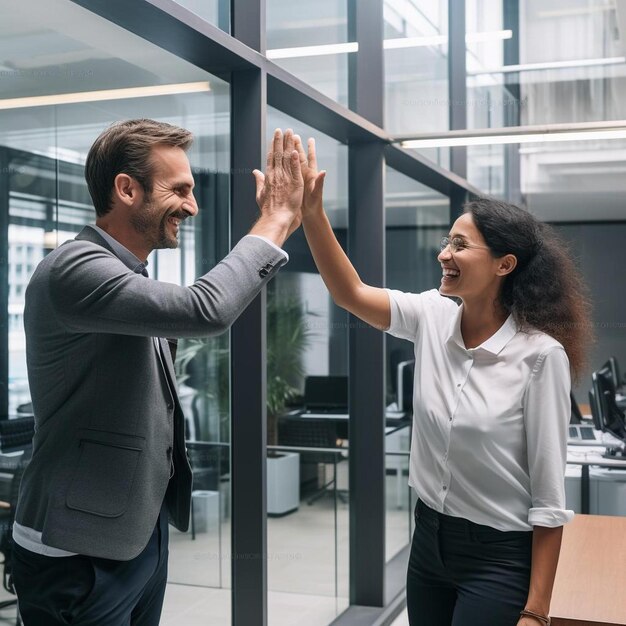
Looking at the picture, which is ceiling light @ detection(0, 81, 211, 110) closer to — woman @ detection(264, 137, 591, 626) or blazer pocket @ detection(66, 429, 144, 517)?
woman @ detection(264, 137, 591, 626)

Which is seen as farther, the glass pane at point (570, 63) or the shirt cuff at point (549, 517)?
the glass pane at point (570, 63)

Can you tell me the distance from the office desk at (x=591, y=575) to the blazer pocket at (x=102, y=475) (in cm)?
120

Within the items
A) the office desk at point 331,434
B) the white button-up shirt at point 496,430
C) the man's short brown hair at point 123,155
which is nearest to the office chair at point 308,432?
the office desk at point 331,434

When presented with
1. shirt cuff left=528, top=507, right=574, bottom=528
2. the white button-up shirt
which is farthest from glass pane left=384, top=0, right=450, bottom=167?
shirt cuff left=528, top=507, right=574, bottom=528

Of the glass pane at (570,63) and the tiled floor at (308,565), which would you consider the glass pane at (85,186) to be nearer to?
the tiled floor at (308,565)

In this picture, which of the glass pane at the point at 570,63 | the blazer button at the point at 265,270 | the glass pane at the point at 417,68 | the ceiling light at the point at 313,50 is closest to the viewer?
the blazer button at the point at 265,270

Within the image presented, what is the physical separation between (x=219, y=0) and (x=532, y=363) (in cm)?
150

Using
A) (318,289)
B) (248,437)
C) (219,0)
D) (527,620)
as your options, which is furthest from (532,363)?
(318,289)

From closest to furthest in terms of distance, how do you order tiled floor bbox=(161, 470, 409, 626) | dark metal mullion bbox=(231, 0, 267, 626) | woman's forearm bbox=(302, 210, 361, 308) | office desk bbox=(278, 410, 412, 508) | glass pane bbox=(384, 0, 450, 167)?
1. woman's forearm bbox=(302, 210, 361, 308)
2. dark metal mullion bbox=(231, 0, 267, 626)
3. tiled floor bbox=(161, 470, 409, 626)
4. glass pane bbox=(384, 0, 450, 167)
5. office desk bbox=(278, 410, 412, 508)

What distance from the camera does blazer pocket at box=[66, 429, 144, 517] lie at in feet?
4.34

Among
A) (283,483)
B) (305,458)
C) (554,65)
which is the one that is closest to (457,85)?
(554,65)

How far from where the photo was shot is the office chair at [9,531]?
5.87 ft

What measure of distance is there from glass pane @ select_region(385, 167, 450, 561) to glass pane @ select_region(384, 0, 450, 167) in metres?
0.36

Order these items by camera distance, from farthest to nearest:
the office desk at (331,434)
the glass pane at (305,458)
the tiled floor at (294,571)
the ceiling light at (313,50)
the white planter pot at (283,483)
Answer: the office desk at (331,434), the white planter pot at (283,483), the glass pane at (305,458), the ceiling light at (313,50), the tiled floor at (294,571)
